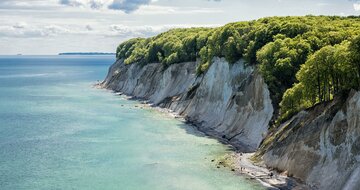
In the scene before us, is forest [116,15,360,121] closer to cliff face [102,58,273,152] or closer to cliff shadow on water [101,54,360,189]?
cliff shadow on water [101,54,360,189]

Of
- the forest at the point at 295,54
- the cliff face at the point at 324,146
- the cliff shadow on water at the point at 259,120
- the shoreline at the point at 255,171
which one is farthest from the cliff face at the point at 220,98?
the cliff face at the point at 324,146

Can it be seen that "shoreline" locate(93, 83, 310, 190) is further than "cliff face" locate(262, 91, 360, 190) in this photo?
Yes

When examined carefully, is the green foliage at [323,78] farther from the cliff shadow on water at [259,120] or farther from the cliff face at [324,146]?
the cliff face at [324,146]

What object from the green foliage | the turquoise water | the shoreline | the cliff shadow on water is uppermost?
the green foliage

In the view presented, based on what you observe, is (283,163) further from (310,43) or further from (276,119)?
(310,43)

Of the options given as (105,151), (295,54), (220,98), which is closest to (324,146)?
(295,54)

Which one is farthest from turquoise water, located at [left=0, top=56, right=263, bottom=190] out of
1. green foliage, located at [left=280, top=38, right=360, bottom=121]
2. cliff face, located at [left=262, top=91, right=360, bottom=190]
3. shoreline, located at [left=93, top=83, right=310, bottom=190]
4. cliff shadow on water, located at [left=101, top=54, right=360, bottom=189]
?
green foliage, located at [left=280, top=38, right=360, bottom=121]
